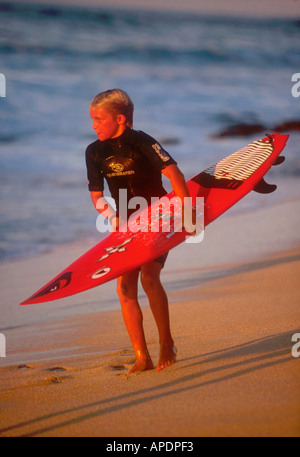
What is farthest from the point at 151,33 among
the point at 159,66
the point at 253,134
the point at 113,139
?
the point at 113,139

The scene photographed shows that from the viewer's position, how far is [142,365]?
2.81 metres

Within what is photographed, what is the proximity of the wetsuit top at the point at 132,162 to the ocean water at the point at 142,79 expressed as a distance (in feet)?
21.4

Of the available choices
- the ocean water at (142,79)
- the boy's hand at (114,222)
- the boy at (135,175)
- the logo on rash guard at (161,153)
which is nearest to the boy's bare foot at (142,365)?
the boy at (135,175)

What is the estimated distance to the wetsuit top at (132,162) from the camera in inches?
113

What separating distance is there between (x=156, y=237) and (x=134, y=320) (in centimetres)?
45

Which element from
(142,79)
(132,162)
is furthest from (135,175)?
(142,79)

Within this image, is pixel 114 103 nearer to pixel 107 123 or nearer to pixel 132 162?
pixel 107 123

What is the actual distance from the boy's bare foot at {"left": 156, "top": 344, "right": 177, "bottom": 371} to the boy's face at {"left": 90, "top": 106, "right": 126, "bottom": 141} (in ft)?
3.38

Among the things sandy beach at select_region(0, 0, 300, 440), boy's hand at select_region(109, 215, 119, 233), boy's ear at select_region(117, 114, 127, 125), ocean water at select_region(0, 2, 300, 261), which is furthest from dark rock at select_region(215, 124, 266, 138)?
boy's ear at select_region(117, 114, 127, 125)

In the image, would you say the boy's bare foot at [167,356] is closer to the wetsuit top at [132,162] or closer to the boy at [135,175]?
the boy at [135,175]

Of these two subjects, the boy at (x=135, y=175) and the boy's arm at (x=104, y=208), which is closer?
the boy at (x=135, y=175)

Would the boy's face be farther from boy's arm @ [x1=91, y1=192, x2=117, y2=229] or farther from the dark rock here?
the dark rock

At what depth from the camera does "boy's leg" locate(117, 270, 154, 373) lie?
2822 millimetres
